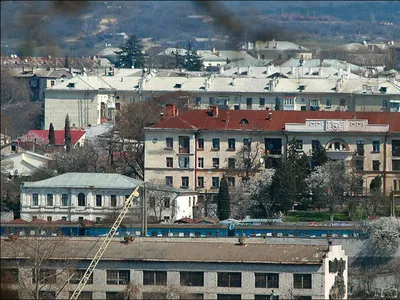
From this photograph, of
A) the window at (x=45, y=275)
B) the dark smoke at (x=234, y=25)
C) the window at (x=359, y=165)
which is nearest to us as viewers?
the dark smoke at (x=234, y=25)

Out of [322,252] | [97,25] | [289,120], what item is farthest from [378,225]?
[97,25]

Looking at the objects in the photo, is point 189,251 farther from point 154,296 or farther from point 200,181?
point 200,181

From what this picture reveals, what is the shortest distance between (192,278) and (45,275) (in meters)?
2.67

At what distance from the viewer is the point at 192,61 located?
97.0 meters

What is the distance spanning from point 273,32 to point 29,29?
551 cm

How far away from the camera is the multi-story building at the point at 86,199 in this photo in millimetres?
51938

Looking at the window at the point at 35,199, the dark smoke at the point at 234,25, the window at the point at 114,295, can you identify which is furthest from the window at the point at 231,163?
the dark smoke at the point at 234,25

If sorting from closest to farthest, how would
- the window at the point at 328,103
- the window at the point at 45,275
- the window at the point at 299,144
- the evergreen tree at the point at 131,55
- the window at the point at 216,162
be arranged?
1. the window at the point at 45,275
2. the window at the point at 299,144
3. the window at the point at 216,162
4. the window at the point at 328,103
5. the evergreen tree at the point at 131,55

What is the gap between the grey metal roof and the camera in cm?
5284

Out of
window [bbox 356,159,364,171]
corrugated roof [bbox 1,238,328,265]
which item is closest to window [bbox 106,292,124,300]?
corrugated roof [bbox 1,238,328,265]

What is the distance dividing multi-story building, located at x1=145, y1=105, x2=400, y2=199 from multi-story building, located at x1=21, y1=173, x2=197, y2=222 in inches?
132

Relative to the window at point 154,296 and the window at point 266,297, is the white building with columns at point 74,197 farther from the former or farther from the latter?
the window at point 154,296

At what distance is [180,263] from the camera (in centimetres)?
4006

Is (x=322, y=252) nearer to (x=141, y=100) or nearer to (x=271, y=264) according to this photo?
(x=271, y=264)
